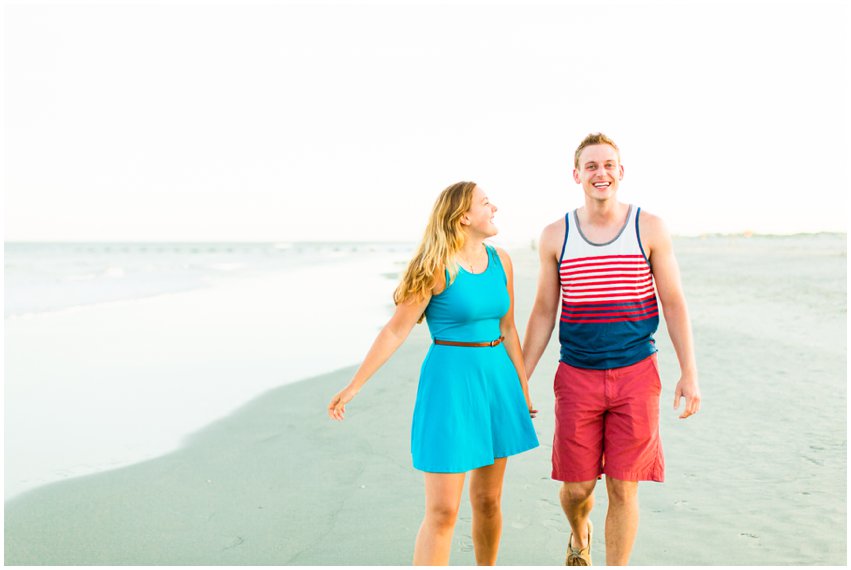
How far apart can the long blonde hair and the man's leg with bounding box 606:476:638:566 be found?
126 centimetres

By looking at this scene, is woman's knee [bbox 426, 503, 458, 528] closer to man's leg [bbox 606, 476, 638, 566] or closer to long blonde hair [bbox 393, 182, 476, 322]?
man's leg [bbox 606, 476, 638, 566]

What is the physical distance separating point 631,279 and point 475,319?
74 cm

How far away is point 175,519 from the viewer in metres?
4.64

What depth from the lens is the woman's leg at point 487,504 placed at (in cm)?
347

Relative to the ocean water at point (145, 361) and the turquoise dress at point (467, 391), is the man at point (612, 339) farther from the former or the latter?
the ocean water at point (145, 361)

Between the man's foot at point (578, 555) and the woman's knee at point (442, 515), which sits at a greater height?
the woman's knee at point (442, 515)

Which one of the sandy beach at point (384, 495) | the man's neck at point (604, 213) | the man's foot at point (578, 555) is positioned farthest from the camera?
the sandy beach at point (384, 495)

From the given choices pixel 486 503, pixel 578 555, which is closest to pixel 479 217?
pixel 486 503

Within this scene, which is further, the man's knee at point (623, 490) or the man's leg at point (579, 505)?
the man's leg at point (579, 505)

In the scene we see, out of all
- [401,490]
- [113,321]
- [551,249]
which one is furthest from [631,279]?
[113,321]

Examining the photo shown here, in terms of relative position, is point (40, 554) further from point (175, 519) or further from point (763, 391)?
point (763, 391)

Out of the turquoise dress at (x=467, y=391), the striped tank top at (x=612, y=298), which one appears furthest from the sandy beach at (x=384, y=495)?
the striped tank top at (x=612, y=298)

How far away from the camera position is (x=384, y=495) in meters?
4.95

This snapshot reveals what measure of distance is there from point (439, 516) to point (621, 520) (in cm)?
86
